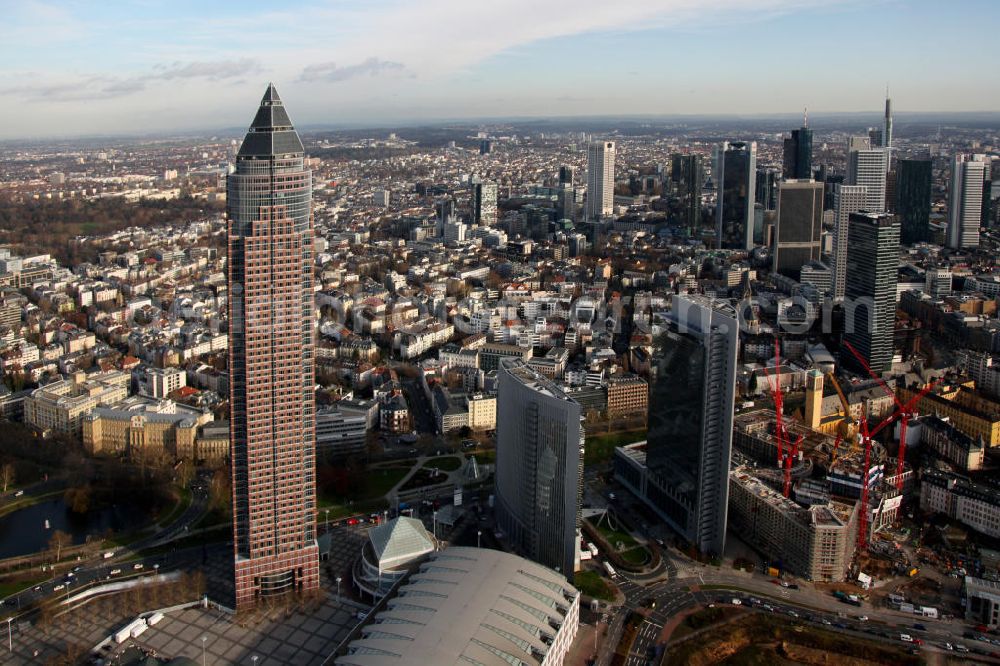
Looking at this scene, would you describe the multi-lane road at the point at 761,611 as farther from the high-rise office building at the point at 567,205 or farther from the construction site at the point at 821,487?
the high-rise office building at the point at 567,205

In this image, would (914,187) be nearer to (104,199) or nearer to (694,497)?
(694,497)

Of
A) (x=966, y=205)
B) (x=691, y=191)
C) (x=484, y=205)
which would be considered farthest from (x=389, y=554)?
(x=691, y=191)

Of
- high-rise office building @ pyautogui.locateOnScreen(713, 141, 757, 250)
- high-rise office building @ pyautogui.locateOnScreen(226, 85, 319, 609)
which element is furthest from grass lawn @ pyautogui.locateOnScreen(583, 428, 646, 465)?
high-rise office building @ pyautogui.locateOnScreen(713, 141, 757, 250)

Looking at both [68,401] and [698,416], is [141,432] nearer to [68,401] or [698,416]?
[68,401]

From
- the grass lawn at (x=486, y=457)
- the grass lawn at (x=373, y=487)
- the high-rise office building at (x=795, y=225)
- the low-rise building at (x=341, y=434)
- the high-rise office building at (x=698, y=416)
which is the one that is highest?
the high-rise office building at (x=795, y=225)

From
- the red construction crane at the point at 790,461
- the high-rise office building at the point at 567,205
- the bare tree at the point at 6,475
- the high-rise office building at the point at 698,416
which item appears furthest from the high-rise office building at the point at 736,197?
the bare tree at the point at 6,475

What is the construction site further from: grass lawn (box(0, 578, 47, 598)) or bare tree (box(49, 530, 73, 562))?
grass lawn (box(0, 578, 47, 598))
